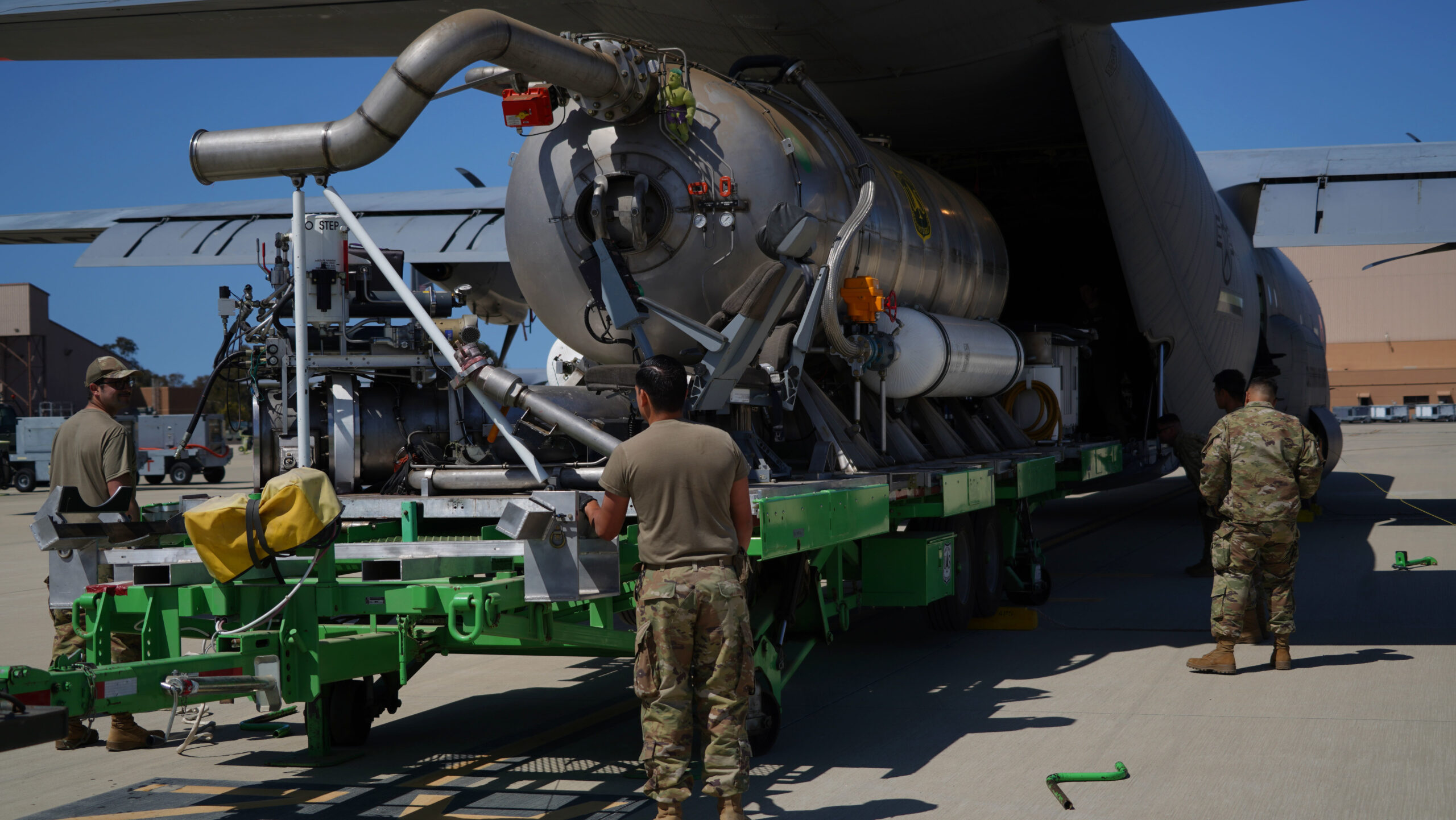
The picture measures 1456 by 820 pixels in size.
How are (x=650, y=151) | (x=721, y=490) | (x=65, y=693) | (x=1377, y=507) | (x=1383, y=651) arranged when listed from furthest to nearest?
1. (x=1377, y=507)
2. (x=1383, y=651)
3. (x=650, y=151)
4. (x=721, y=490)
5. (x=65, y=693)

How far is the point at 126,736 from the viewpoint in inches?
254

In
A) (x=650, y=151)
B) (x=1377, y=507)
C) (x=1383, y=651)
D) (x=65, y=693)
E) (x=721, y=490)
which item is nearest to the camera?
(x=65, y=693)

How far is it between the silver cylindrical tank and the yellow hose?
3.58m

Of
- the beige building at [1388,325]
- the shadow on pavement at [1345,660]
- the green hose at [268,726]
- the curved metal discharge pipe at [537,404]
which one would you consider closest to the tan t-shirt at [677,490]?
the curved metal discharge pipe at [537,404]

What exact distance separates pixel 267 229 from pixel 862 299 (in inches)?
346

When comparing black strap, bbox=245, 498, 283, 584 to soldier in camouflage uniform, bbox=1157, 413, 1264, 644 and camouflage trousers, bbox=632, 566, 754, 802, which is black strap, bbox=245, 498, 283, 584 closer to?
camouflage trousers, bbox=632, 566, 754, 802

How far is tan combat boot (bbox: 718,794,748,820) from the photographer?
442 cm

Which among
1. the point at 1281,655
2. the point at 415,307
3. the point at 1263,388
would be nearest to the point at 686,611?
the point at 415,307

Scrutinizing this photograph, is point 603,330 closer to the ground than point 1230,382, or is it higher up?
higher up

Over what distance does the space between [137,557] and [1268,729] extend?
218 inches

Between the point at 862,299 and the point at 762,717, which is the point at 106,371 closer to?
the point at 762,717

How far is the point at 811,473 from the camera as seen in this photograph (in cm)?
717

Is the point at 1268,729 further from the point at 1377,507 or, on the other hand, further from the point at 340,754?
the point at 1377,507

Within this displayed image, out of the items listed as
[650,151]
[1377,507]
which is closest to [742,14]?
[650,151]
